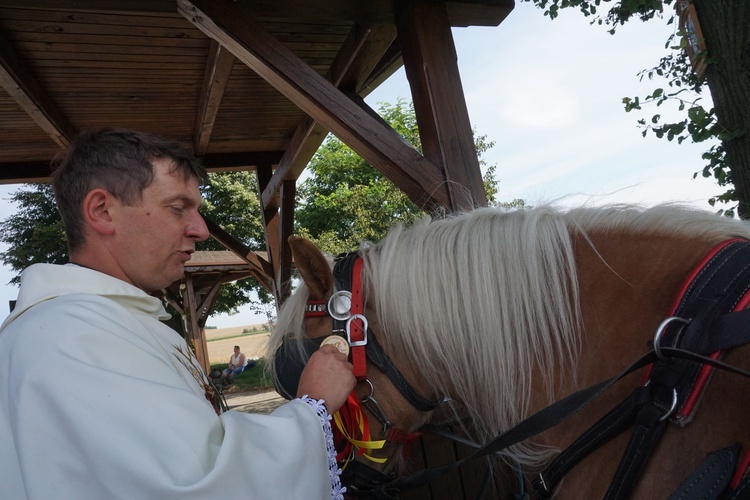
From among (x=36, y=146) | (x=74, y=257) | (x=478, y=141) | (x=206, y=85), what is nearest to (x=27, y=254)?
(x=478, y=141)

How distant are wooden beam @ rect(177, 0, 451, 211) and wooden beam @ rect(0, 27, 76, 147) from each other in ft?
3.72

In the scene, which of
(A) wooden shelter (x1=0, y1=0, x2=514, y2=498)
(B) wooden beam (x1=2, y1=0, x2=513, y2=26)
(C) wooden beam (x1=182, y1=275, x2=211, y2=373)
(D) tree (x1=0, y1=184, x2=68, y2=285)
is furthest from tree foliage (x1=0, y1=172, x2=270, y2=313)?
(B) wooden beam (x1=2, y1=0, x2=513, y2=26)

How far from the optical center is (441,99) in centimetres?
239

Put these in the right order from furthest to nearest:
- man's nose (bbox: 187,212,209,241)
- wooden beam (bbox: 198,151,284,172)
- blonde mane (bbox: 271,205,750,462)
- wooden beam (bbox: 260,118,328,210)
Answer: wooden beam (bbox: 198,151,284,172) → wooden beam (bbox: 260,118,328,210) → man's nose (bbox: 187,212,209,241) → blonde mane (bbox: 271,205,750,462)

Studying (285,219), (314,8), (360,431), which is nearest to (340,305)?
(360,431)

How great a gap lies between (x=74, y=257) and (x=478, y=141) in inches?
536

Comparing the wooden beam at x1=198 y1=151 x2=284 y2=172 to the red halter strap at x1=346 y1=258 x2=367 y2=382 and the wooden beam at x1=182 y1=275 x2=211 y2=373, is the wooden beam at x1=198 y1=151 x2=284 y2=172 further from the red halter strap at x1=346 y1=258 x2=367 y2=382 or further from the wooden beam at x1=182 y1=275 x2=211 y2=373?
the wooden beam at x1=182 y1=275 x2=211 y2=373

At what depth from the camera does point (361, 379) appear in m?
1.34

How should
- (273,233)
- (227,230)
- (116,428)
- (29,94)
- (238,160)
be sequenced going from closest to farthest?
1. (116,428)
2. (29,94)
3. (238,160)
4. (273,233)
5. (227,230)

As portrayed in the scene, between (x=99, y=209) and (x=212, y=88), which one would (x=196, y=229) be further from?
(x=212, y=88)

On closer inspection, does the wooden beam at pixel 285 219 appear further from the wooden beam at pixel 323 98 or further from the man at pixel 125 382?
the man at pixel 125 382

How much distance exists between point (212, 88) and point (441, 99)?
172 centimetres

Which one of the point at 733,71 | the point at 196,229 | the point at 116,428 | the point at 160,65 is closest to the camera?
the point at 116,428

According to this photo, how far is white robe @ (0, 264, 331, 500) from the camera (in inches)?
31.7
